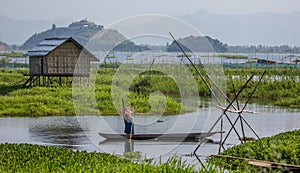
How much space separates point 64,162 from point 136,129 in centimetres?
873

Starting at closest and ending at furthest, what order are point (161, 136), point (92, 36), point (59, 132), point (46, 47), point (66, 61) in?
point (161, 136), point (59, 132), point (92, 36), point (66, 61), point (46, 47)

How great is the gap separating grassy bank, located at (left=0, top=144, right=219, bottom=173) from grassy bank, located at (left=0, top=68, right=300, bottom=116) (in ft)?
35.6

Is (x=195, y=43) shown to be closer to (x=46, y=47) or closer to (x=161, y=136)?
(x=161, y=136)

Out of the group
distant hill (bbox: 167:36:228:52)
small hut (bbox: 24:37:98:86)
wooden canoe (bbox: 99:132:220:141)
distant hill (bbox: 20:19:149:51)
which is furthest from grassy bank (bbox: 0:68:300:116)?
wooden canoe (bbox: 99:132:220:141)

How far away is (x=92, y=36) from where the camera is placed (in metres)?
26.0

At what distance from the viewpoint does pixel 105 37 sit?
2255 centimetres

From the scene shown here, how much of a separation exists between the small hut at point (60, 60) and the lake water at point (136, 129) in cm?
701

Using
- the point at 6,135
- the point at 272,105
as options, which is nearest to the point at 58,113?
the point at 6,135

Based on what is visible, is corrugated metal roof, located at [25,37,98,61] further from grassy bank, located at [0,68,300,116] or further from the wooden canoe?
the wooden canoe

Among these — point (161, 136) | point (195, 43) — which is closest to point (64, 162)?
point (161, 136)

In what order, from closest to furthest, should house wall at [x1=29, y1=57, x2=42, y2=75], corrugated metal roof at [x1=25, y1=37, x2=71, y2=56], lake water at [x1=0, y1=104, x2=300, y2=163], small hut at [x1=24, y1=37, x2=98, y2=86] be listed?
1. lake water at [x1=0, y1=104, x2=300, y2=163]
2. corrugated metal roof at [x1=25, y1=37, x2=71, y2=56]
3. small hut at [x1=24, y1=37, x2=98, y2=86]
4. house wall at [x1=29, y1=57, x2=42, y2=75]

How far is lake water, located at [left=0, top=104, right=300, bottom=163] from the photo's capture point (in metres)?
14.7

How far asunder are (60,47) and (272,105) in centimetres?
1011

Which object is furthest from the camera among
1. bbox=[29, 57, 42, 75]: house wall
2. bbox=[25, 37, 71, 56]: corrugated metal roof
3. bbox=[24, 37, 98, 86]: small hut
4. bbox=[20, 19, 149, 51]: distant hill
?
bbox=[29, 57, 42, 75]: house wall
